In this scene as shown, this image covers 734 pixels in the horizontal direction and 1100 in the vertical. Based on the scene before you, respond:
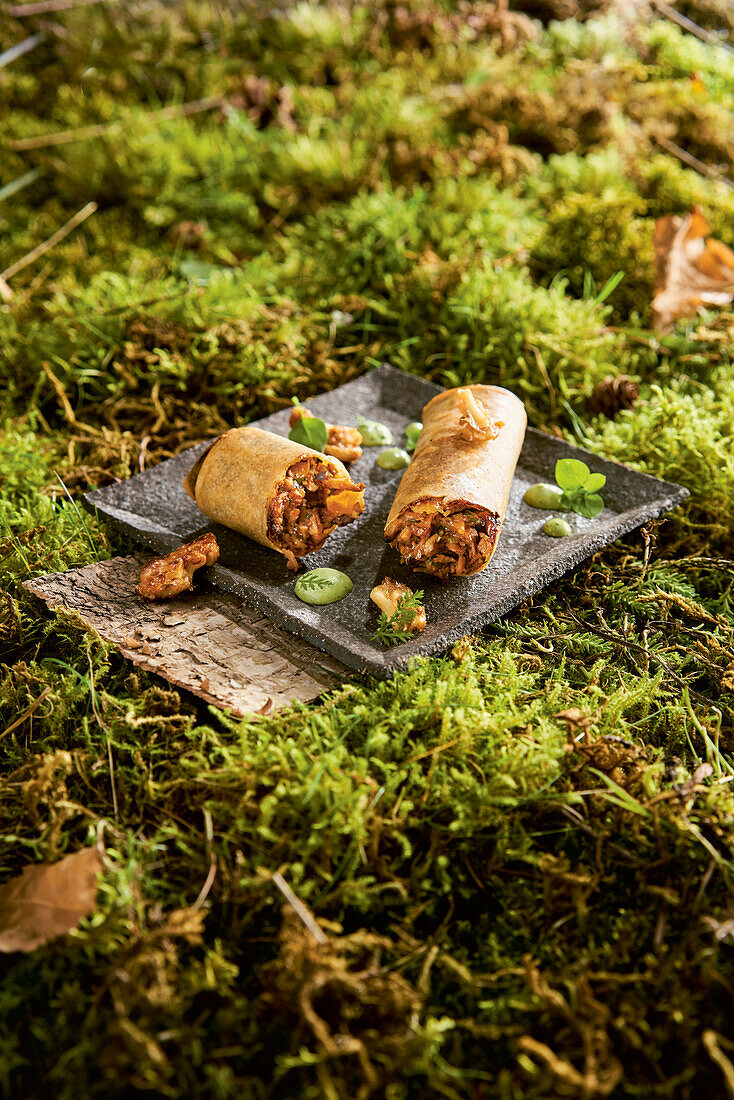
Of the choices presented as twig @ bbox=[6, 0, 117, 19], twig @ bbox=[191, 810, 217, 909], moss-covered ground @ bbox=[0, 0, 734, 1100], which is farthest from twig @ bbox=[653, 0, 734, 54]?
twig @ bbox=[191, 810, 217, 909]

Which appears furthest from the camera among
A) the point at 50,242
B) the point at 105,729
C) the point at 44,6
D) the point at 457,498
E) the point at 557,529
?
the point at 44,6

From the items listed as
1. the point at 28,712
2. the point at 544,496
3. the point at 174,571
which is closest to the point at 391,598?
the point at 174,571

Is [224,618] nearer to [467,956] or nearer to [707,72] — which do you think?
[467,956]

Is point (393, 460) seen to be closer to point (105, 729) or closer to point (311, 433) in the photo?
point (311, 433)

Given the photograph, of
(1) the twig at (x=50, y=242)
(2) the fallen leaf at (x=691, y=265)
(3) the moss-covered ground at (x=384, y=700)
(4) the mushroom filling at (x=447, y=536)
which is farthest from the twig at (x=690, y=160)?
(4) the mushroom filling at (x=447, y=536)

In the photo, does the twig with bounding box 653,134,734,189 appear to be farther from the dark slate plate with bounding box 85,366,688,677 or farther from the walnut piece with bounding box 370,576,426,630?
the walnut piece with bounding box 370,576,426,630

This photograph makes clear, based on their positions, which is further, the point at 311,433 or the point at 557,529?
the point at 311,433
